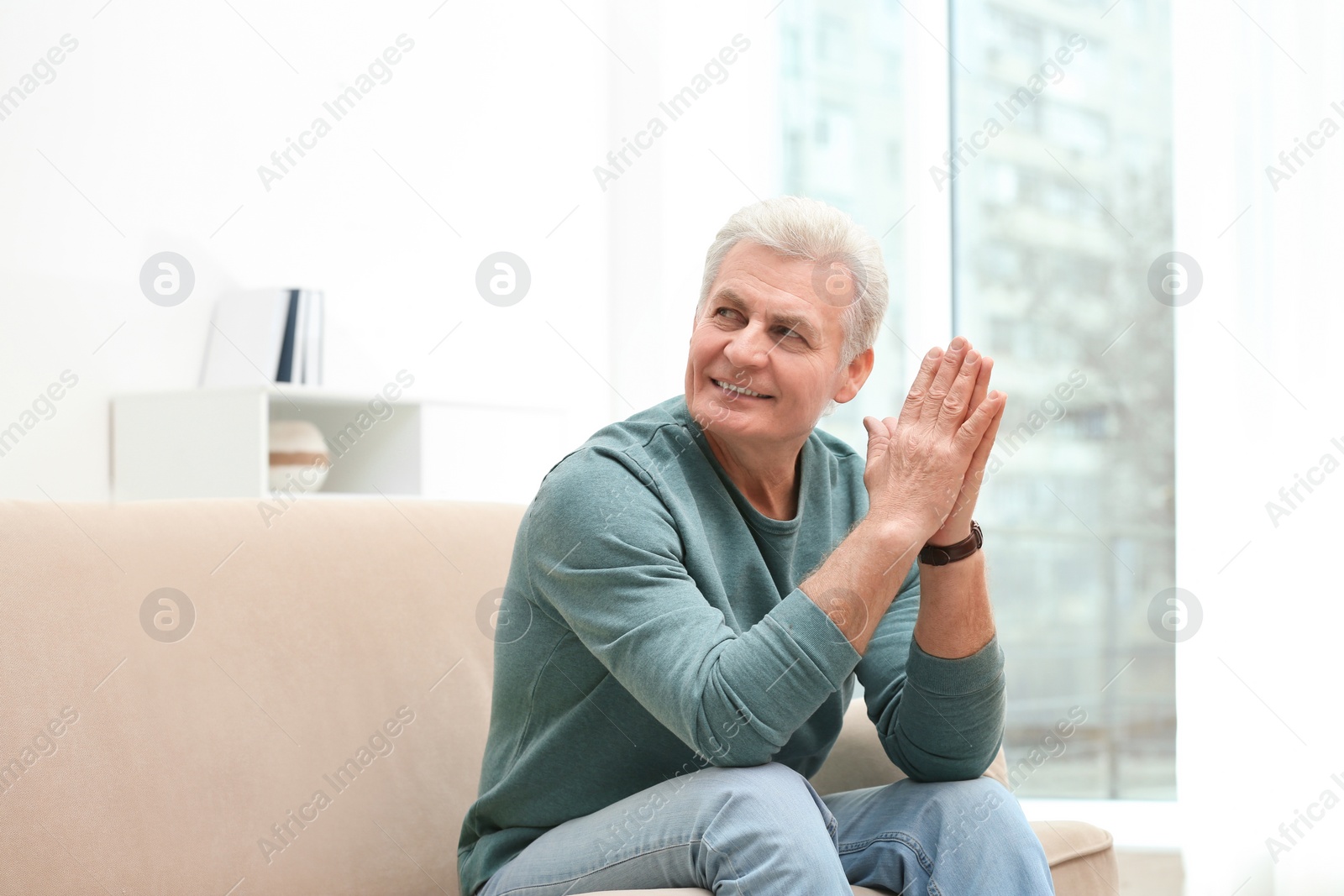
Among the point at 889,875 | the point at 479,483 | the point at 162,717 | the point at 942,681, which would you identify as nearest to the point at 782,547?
the point at 942,681

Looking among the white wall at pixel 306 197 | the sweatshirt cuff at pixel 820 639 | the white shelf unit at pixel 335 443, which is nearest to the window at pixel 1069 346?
the white wall at pixel 306 197

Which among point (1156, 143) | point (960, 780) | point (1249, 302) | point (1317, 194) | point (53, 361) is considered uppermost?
point (1156, 143)

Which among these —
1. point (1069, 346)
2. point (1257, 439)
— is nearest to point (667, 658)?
point (1257, 439)

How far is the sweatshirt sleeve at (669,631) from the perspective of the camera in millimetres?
1116

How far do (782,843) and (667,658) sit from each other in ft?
0.66

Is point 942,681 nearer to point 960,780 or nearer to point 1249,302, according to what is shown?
point 960,780

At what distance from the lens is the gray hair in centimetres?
137

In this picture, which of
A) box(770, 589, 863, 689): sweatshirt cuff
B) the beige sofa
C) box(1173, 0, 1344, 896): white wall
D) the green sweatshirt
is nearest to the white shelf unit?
the beige sofa

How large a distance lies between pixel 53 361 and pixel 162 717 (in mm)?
1337

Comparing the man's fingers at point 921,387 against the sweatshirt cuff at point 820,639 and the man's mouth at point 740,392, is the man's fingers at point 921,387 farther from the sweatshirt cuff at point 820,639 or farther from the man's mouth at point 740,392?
the sweatshirt cuff at point 820,639

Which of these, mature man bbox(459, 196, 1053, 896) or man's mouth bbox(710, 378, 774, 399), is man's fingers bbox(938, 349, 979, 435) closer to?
mature man bbox(459, 196, 1053, 896)

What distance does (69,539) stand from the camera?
4.28ft

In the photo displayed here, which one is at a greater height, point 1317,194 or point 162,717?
point 1317,194

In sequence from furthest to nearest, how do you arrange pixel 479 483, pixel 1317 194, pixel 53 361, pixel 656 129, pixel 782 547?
pixel 656 129, pixel 479 483, pixel 1317 194, pixel 53 361, pixel 782 547
